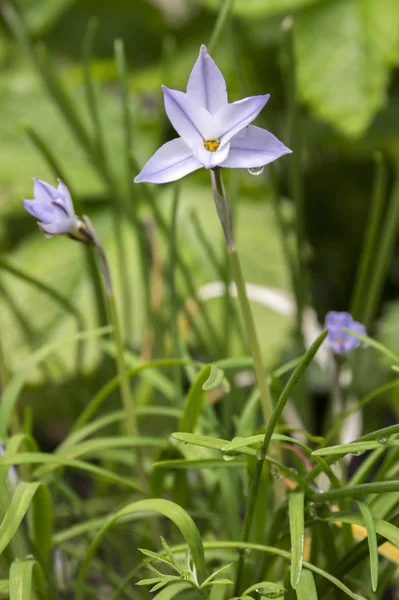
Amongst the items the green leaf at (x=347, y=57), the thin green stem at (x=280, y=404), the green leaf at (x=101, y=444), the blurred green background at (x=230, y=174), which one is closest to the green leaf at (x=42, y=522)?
the green leaf at (x=101, y=444)

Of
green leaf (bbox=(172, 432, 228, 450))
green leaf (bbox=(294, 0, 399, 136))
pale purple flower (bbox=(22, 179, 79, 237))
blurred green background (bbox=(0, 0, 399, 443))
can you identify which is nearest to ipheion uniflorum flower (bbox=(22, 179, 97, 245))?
pale purple flower (bbox=(22, 179, 79, 237))

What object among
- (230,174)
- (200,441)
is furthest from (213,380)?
(230,174)

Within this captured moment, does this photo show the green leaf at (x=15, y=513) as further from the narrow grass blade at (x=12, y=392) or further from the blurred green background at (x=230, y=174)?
the blurred green background at (x=230, y=174)

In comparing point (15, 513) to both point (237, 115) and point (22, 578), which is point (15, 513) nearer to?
point (22, 578)

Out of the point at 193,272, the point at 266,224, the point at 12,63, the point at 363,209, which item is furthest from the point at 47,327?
the point at 12,63

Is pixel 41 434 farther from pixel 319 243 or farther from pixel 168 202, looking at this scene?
pixel 319 243

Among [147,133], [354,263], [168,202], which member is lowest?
[354,263]

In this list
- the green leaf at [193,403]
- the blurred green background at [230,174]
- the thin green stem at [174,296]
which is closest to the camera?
the green leaf at [193,403]
